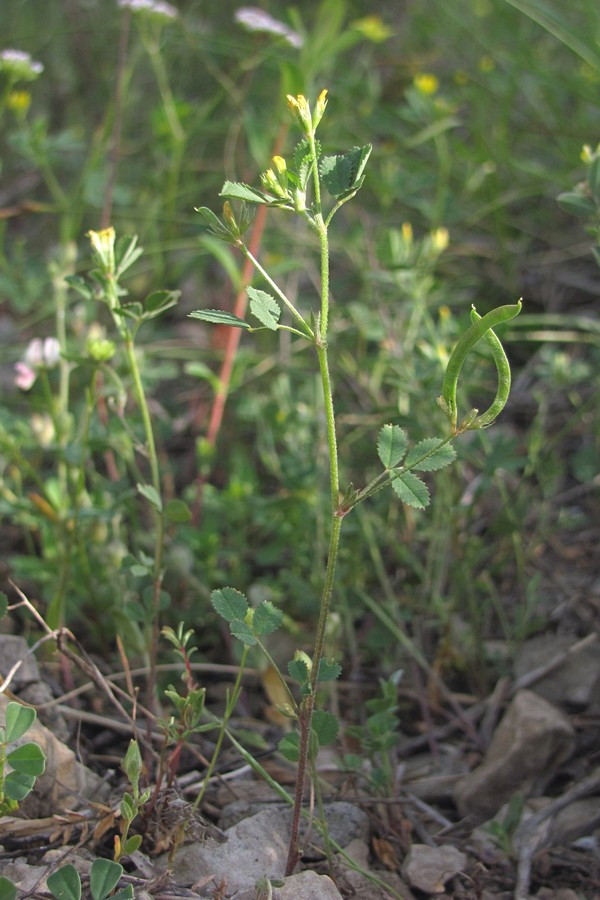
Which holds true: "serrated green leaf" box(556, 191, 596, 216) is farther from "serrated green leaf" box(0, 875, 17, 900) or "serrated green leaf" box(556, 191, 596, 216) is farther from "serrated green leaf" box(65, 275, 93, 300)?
"serrated green leaf" box(0, 875, 17, 900)

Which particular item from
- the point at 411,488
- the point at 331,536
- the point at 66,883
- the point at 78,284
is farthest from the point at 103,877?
the point at 78,284

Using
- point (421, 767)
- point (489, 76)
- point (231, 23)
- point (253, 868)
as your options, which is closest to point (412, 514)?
point (421, 767)

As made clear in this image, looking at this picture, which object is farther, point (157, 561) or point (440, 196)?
point (440, 196)

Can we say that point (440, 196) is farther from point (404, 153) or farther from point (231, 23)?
point (231, 23)

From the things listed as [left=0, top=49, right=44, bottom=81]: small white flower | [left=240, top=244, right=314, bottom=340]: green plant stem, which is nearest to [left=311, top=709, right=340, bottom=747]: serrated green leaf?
[left=240, top=244, right=314, bottom=340]: green plant stem

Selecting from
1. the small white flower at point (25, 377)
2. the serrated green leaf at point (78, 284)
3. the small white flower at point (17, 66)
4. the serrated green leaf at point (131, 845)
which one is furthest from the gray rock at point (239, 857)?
the small white flower at point (17, 66)

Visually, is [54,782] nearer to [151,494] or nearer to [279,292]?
[151,494]

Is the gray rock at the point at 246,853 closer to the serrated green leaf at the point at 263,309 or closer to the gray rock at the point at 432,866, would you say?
the gray rock at the point at 432,866
